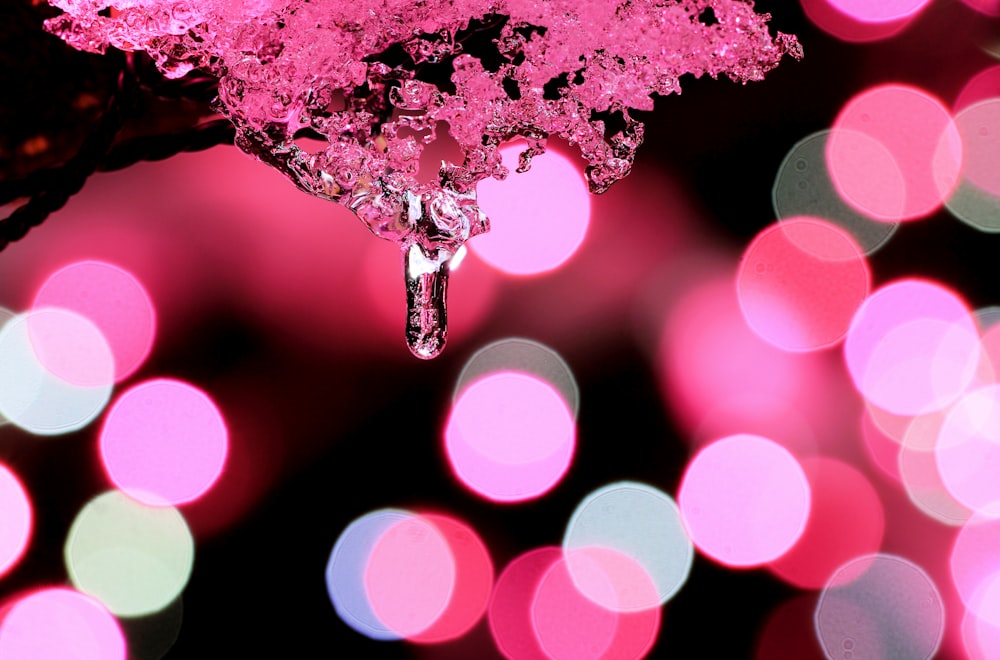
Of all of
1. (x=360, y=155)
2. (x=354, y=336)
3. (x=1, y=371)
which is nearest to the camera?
(x=360, y=155)

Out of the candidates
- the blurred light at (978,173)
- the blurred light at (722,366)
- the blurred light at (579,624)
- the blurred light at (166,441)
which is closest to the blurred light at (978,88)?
the blurred light at (978,173)

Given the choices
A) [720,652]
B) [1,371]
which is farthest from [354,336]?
[720,652]

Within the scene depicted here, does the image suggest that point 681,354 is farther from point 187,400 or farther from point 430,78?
point 430,78

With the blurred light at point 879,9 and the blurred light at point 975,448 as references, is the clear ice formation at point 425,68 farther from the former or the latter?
the blurred light at point 975,448

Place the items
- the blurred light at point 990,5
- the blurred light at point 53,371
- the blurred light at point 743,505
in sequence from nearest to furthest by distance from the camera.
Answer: the blurred light at point 990,5, the blurred light at point 53,371, the blurred light at point 743,505

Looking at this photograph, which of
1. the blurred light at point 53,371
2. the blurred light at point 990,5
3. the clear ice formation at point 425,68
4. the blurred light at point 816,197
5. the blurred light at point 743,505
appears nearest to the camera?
the clear ice formation at point 425,68

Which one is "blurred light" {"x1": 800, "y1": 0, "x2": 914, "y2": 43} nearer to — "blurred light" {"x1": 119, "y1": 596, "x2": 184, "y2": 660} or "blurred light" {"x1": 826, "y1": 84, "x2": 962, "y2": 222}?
"blurred light" {"x1": 826, "y1": 84, "x2": 962, "y2": 222}
